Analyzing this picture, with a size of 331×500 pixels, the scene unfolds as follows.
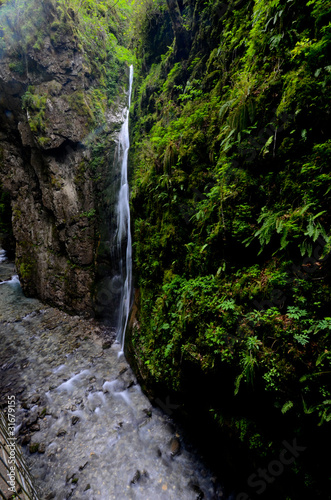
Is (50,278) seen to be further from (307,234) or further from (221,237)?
(307,234)

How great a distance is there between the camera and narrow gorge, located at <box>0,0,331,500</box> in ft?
9.21

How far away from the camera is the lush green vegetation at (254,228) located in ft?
8.75

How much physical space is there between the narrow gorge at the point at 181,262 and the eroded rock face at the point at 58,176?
0.29 feet

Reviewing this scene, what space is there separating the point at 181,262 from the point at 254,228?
6.82 ft

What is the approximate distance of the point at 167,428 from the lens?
5.32 metres

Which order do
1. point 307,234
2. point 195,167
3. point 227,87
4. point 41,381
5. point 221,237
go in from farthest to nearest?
point 41,381 → point 195,167 → point 227,87 → point 221,237 → point 307,234

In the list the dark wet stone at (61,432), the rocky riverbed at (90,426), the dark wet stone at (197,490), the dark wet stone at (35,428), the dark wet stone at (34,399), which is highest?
the dark wet stone at (197,490)

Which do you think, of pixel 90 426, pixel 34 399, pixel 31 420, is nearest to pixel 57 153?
pixel 34 399

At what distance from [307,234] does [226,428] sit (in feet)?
11.5

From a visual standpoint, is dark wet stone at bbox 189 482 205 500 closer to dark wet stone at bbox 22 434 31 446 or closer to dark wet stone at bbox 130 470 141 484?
dark wet stone at bbox 130 470 141 484

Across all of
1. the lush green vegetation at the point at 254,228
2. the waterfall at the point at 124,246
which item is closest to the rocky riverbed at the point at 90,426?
the waterfall at the point at 124,246

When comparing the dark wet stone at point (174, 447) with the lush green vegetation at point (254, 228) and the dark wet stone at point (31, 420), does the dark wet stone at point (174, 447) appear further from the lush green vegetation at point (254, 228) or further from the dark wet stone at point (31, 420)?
the dark wet stone at point (31, 420)

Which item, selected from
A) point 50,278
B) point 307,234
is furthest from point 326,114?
point 50,278

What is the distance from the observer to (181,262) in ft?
17.0
